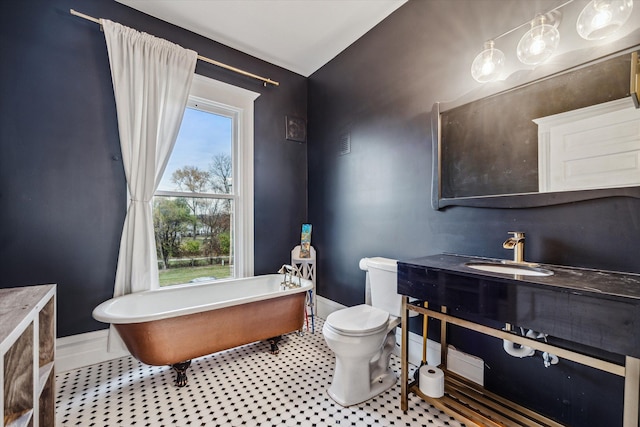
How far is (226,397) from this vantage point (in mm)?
1622

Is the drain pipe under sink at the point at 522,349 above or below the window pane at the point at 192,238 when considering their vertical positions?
below

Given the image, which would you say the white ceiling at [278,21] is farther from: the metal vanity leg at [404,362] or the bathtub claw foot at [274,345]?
Result: the bathtub claw foot at [274,345]

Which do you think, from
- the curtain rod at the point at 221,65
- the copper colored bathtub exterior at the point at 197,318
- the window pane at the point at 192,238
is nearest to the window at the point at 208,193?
the window pane at the point at 192,238

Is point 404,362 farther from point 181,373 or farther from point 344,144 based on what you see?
point 344,144

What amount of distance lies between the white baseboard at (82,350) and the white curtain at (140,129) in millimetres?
163

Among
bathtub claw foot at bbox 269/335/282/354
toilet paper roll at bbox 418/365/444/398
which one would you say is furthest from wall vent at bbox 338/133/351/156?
toilet paper roll at bbox 418/365/444/398

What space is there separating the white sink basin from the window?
2.03 meters

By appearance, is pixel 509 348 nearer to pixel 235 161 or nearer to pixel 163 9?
pixel 235 161

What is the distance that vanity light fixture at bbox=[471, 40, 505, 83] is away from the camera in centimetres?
152

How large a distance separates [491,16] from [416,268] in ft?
5.03

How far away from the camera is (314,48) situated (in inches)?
A: 104

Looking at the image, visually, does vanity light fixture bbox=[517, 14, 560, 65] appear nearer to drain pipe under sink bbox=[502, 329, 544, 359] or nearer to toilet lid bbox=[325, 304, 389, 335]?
drain pipe under sink bbox=[502, 329, 544, 359]

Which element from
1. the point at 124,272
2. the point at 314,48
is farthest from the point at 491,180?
the point at 124,272

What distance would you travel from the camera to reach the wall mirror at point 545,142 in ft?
3.87
